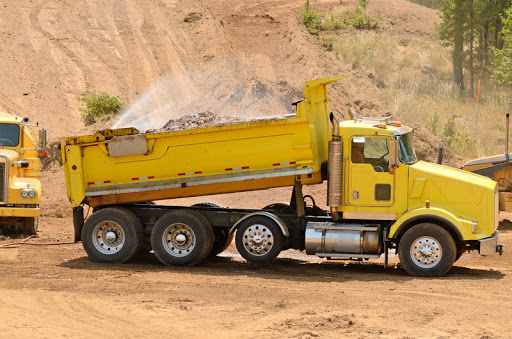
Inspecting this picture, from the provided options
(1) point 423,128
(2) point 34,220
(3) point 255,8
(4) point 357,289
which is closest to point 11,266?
(2) point 34,220

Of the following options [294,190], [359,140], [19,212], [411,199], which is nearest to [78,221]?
[19,212]

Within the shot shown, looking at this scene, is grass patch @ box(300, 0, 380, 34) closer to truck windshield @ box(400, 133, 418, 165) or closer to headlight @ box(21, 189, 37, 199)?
headlight @ box(21, 189, 37, 199)

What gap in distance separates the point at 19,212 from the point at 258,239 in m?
6.55

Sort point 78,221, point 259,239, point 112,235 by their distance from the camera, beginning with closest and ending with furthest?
point 259,239 → point 112,235 → point 78,221

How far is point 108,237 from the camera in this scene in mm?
15023

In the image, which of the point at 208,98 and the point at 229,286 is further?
the point at 208,98

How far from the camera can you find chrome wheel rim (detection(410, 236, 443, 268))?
1359 cm

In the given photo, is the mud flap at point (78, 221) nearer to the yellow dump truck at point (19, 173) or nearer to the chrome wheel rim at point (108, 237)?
the chrome wheel rim at point (108, 237)

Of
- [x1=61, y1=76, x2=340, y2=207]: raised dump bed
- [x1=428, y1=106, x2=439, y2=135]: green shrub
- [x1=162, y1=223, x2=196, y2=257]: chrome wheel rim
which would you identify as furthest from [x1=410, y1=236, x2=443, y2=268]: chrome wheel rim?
[x1=428, y1=106, x2=439, y2=135]: green shrub

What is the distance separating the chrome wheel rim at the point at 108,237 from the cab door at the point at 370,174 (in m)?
4.55

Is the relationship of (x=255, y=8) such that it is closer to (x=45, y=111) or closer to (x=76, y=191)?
(x=45, y=111)

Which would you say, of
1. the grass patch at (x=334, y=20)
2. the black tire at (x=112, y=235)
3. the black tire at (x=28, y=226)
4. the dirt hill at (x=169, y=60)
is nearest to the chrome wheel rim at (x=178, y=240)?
the black tire at (x=112, y=235)

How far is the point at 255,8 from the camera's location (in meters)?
43.0

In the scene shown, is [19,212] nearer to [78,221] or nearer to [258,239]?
[78,221]
